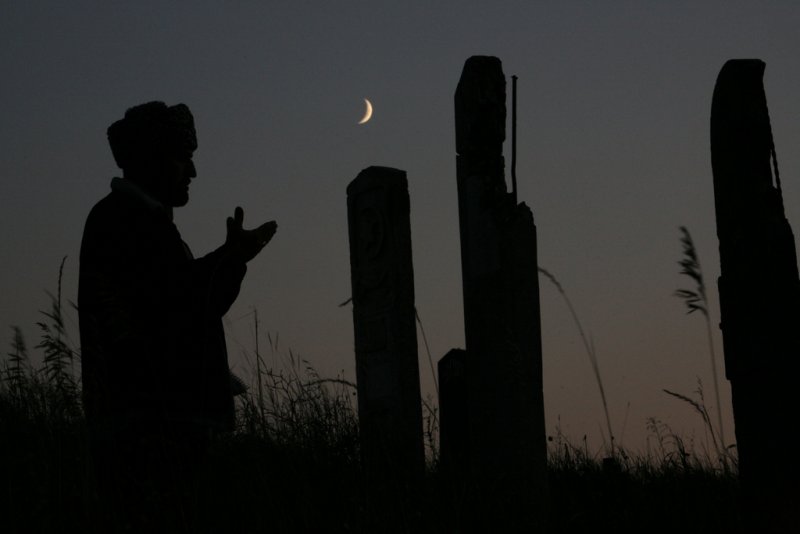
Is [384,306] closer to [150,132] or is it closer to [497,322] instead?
[497,322]

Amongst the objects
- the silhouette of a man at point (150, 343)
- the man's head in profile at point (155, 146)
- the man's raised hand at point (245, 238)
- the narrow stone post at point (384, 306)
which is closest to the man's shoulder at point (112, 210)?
the silhouette of a man at point (150, 343)

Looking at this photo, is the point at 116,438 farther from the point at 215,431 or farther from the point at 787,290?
the point at 787,290

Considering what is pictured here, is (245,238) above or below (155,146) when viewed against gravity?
below

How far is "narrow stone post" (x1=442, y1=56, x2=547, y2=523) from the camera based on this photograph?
18.8 ft

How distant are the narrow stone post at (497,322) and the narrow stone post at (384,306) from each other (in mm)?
1163

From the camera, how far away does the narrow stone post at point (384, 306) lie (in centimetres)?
741

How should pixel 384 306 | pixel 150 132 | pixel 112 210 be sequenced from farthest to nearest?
pixel 384 306 → pixel 150 132 → pixel 112 210

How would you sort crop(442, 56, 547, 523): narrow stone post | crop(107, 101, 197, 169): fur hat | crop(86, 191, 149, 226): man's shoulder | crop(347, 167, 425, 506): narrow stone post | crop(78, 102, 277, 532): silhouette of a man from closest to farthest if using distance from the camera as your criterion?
crop(78, 102, 277, 532): silhouette of a man → crop(86, 191, 149, 226): man's shoulder → crop(107, 101, 197, 169): fur hat → crop(442, 56, 547, 523): narrow stone post → crop(347, 167, 425, 506): narrow stone post

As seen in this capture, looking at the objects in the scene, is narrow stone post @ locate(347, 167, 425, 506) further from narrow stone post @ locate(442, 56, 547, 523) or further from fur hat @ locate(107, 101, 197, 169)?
fur hat @ locate(107, 101, 197, 169)

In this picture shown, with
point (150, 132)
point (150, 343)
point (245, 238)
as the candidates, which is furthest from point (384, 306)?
point (150, 343)

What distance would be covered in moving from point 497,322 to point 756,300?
192cm

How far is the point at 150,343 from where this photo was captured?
3941 millimetres

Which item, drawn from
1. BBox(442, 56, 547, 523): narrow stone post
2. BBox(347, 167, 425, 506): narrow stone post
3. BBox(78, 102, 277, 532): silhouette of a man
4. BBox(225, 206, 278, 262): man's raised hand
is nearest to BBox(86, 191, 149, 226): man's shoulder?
BBox(78, 102, 277, 532): silhouette of a man

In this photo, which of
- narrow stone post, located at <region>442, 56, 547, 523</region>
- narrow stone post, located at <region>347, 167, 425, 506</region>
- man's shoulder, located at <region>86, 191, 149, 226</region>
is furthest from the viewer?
narrow stone post, located at <region>347, 167, 425, 506</region>
